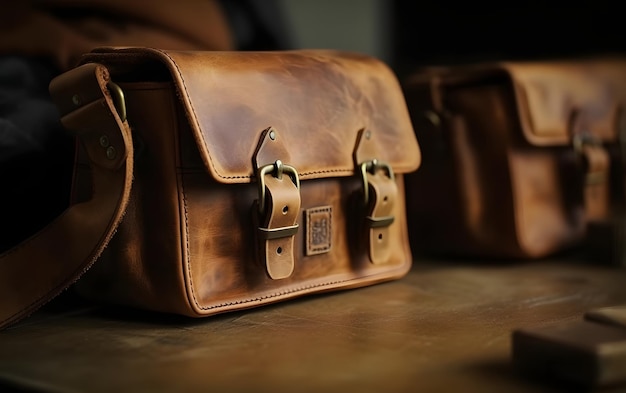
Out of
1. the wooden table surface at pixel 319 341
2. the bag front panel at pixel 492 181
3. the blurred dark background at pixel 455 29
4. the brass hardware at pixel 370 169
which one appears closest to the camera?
the wooden table surface at pixel 319 341

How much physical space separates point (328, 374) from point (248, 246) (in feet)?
0.95

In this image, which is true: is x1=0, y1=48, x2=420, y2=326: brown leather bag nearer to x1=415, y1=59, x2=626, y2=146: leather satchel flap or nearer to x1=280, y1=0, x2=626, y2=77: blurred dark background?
x1=415, y1=59, x2=626, y2=146: leather satchel flap

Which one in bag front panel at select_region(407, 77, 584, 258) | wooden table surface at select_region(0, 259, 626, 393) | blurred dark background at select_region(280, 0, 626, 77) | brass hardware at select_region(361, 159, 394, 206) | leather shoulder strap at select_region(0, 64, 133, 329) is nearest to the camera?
wooden table surface at select_region(0, 259, 626, 393)

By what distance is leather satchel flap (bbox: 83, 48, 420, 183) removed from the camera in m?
1.10

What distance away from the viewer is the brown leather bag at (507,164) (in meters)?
1.53

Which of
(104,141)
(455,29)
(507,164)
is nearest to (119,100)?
(104,141)

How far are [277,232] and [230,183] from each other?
0.09m

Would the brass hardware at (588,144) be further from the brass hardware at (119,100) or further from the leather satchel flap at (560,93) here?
the brass hardware at (119,100)

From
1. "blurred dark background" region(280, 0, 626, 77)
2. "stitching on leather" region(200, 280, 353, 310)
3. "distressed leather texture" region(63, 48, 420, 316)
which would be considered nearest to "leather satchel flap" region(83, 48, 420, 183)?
"distressed leather texture" region(63, 48, 420, 316)

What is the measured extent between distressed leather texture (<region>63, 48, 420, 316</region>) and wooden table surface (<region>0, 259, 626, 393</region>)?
4 centimetres

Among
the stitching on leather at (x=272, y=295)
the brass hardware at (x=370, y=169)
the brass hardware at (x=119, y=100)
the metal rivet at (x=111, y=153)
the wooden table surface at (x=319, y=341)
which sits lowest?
the wooden table surface at (x=319, y=341)

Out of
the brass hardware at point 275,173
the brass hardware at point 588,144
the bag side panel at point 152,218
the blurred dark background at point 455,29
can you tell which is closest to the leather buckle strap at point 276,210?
the brass hardware at point 275,173

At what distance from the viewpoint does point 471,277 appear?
1454 mm

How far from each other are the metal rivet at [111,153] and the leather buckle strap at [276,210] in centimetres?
18
